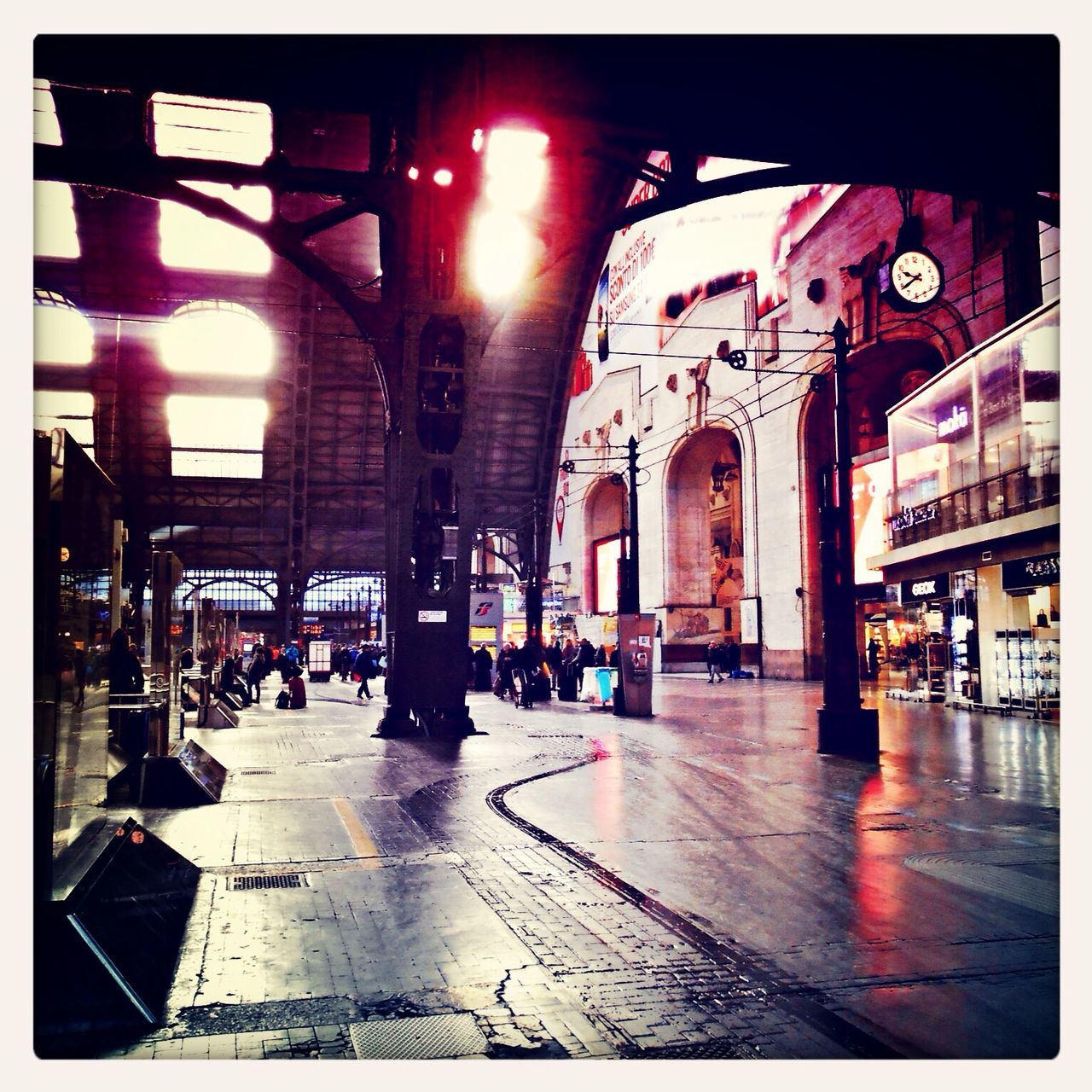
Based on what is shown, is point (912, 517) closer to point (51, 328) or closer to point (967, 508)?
point (967, 508)

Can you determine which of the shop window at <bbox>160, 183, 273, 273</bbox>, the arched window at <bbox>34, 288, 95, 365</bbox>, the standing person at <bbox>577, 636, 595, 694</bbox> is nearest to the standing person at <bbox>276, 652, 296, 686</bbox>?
the standing person at <bbox>577, 636, 595, 694</bbox>

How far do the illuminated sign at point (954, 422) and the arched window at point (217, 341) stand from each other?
3330 centimetres

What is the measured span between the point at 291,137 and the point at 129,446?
73.5 feet

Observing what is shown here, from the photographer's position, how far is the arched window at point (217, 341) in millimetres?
46781

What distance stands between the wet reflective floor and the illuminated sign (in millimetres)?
9267

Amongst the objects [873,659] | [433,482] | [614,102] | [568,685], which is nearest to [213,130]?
[433,482]

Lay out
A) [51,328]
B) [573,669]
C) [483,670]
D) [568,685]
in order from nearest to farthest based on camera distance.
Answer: [51,328] → [568,685] → [573,669] → [483,670]

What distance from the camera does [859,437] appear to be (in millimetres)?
36656

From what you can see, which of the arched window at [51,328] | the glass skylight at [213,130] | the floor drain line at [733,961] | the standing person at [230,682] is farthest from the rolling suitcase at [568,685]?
the arched window at [51,328]

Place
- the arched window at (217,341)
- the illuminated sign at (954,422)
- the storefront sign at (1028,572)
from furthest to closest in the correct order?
1. the arched window at (217,341)
2. the illuminated sign at (954,422)
3. the storefront sign at (1028,572)

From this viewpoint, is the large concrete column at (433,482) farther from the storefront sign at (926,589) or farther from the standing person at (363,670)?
the storefront sign at (926,589)

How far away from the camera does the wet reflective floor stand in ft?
12.6

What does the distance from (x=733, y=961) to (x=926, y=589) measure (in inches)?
805

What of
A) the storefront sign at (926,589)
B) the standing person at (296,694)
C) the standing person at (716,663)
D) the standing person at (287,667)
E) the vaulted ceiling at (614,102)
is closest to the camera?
the vaulted ceiling at (614,102)
